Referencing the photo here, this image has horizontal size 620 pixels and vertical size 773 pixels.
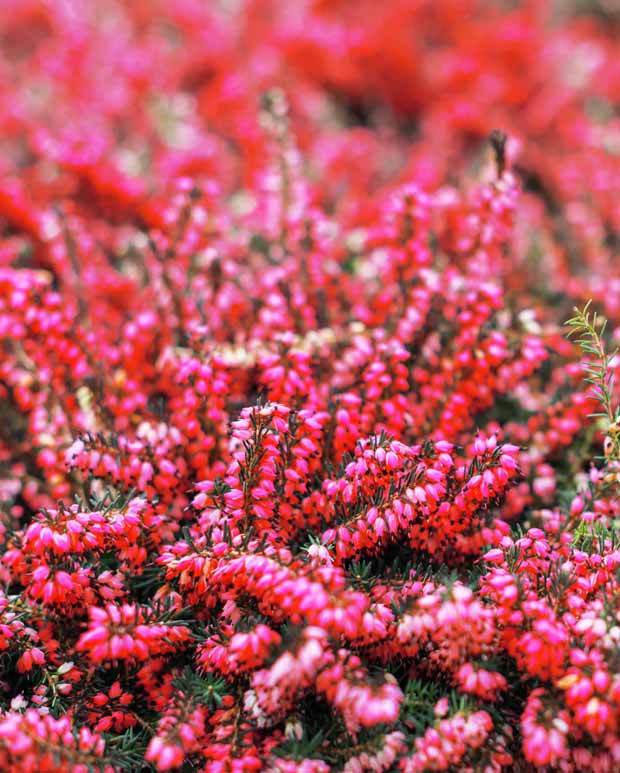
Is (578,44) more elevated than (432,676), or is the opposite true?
(578,44)

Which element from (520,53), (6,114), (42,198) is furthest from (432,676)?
(520,53)

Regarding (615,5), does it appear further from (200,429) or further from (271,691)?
(271,691)

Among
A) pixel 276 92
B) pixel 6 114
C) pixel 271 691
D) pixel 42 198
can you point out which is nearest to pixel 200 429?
pixel 271 691

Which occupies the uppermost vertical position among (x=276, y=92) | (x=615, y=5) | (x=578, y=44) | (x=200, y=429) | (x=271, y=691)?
(x=615, y=5)

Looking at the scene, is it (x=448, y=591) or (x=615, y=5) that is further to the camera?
(x=615, y=5)

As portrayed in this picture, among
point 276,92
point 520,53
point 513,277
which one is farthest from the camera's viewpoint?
point 520,53

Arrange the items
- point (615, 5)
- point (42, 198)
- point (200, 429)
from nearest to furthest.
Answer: point (200, 429) < point (42, 198) < point (615, 5)
